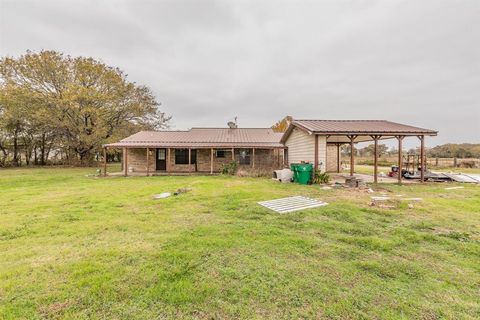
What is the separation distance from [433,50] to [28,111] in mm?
36749

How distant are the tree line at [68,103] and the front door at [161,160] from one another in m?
7.66

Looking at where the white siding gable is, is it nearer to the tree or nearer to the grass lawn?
the grass lawn

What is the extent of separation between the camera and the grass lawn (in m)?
2.20

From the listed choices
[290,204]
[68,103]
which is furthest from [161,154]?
[290,204]

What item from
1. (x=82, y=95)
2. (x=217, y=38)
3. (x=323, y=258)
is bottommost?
(x=323, y=258)

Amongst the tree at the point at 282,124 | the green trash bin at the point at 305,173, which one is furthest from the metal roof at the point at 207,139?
the tree at the point at 282,124

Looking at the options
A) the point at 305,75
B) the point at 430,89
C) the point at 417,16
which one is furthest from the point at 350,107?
the point at 417,16

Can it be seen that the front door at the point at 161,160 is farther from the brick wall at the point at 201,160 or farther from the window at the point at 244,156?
the window at the point at 244,156

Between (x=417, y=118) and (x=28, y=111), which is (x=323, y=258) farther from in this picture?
(x=417, y=118)

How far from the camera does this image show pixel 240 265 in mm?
2990

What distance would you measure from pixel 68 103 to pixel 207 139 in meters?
14.3

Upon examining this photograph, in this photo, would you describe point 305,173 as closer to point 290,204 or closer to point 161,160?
point 290,204

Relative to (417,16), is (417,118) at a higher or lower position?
lower

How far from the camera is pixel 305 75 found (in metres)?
25.5
